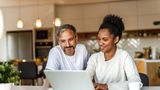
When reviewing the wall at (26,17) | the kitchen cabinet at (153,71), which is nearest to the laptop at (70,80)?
the kitchen cabinet at (153,71)

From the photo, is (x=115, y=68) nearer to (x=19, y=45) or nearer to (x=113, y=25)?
(x=113, y=25)

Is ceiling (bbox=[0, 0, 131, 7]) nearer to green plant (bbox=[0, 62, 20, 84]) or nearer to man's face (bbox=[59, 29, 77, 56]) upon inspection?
man's face (bbox=[59, 29, 77, 56])

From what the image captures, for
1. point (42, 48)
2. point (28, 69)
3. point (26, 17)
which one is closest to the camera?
point (28, 69)

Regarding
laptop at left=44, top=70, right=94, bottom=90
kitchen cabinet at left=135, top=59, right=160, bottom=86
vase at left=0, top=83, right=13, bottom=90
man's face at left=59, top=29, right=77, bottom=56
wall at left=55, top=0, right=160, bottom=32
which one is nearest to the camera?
laptop at left=44, top=70, right=94, bottom=90

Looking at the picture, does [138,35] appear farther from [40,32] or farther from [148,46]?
[40,32]

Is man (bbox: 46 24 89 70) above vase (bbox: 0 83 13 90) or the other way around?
above

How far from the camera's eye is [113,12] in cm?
880

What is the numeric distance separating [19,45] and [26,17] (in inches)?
36.4

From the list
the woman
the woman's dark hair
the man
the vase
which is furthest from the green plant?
the woman's dark hair

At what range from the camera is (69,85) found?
159 centimetres

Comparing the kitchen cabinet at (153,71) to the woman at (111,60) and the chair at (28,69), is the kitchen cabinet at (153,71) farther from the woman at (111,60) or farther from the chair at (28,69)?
the woman at (111,60)

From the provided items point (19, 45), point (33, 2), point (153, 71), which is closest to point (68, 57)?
point (153, 71)

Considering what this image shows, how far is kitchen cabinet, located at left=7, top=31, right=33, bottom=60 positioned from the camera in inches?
372

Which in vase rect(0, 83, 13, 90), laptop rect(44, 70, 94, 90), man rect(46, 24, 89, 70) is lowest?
vase rect(0, 83, 13, 90)
